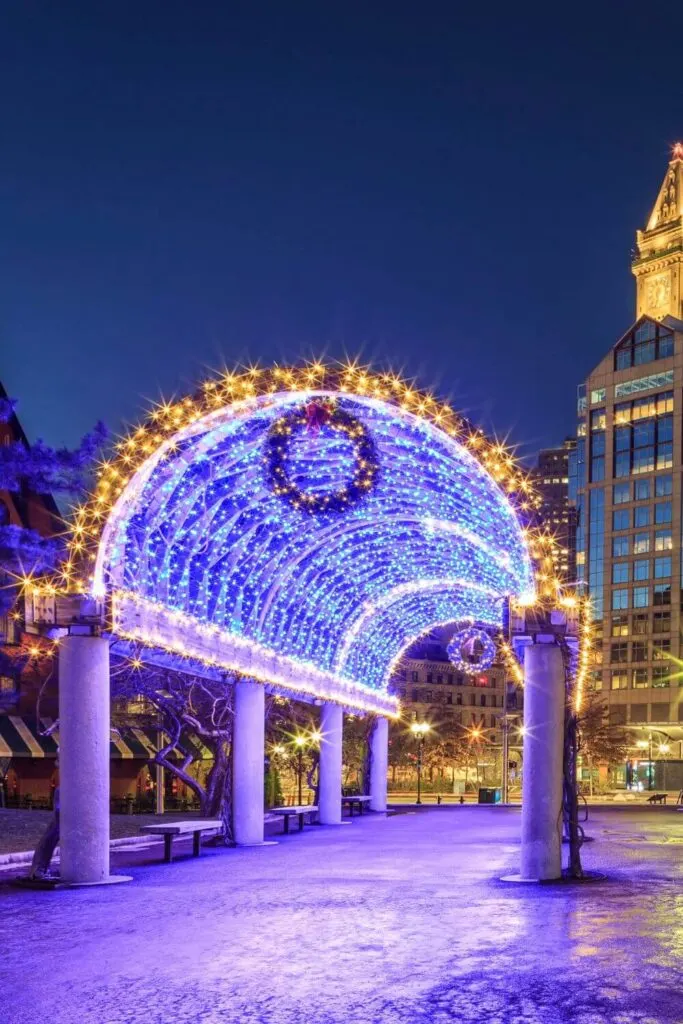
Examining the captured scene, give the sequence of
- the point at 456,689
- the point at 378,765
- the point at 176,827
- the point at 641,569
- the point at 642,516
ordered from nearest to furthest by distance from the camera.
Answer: the point at 176,827 < the point at 378,765 < the point at 642,516 < the point at 641,569 < the point at 456,689

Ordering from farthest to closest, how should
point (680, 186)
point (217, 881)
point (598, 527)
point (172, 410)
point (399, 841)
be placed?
1. point (680, 186)
2. point (598, 527)
3. point (399, 841)
4. point (172, 410)
5. point (217, 881)

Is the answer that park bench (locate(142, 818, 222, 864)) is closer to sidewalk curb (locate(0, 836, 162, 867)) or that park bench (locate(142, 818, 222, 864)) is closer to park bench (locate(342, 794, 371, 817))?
sidewalk curb (locate(0, 836, 162, 867))

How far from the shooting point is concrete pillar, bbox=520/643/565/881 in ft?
63.0

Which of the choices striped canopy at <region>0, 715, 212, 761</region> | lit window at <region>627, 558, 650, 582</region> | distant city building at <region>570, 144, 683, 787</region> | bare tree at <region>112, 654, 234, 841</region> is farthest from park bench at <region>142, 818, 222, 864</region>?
lit window at <region>627, 558, 650, 582</region>

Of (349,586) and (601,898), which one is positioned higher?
(349,586)

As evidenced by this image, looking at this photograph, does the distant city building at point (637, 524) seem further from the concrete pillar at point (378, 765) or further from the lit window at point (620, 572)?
the concrete pillar at point (378, 765)

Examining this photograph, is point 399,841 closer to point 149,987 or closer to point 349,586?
point 349,586

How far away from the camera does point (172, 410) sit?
20.8m

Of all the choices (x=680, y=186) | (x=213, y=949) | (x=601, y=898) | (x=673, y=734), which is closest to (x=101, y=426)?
Answer: (x=601, y=898)

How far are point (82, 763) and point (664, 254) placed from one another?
5802 inches

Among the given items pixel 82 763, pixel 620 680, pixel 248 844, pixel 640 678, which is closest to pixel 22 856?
pixel 82 763

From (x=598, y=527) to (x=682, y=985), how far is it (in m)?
121

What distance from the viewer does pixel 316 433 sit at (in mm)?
21906

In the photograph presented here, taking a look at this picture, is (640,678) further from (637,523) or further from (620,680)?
(637,523)
